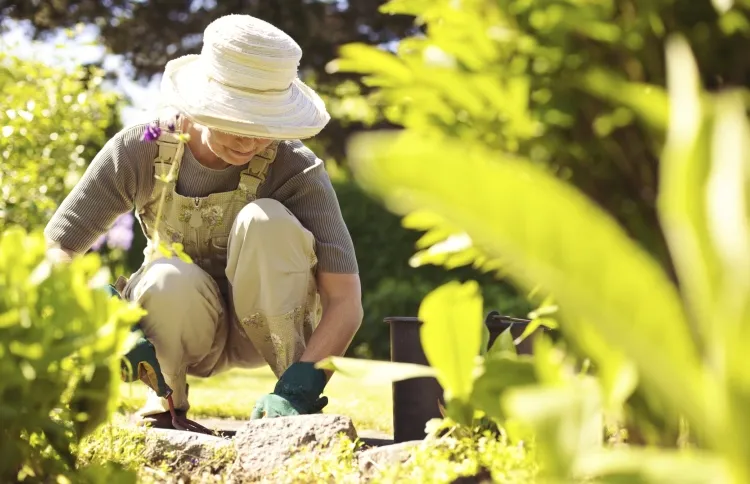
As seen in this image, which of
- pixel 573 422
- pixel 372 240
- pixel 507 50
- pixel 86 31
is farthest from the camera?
pixel 86 31

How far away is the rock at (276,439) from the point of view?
2.44 m

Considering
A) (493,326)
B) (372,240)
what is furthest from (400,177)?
(372,240)

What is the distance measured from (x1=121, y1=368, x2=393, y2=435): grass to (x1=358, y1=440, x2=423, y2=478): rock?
1.03 meters

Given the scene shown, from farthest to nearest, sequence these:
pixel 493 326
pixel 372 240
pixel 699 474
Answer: pixel 372 240 < pixel 493 326 < pixel 699 474

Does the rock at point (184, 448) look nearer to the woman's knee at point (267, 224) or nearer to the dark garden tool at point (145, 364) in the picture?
the dark garden tool at point (145, 364)

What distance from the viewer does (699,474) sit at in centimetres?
91

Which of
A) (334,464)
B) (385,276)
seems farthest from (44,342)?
(385,276)

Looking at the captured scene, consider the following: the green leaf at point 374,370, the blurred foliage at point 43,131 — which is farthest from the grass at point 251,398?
the green leaf at point 374,370

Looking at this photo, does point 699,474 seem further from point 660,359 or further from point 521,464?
point 521,464

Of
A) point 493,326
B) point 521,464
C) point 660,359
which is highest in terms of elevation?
point 660,359

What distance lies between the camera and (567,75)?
1381mm

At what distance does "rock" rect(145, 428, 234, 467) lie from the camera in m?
2.58

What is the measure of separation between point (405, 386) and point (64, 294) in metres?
1.90

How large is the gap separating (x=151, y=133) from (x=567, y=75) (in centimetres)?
191
